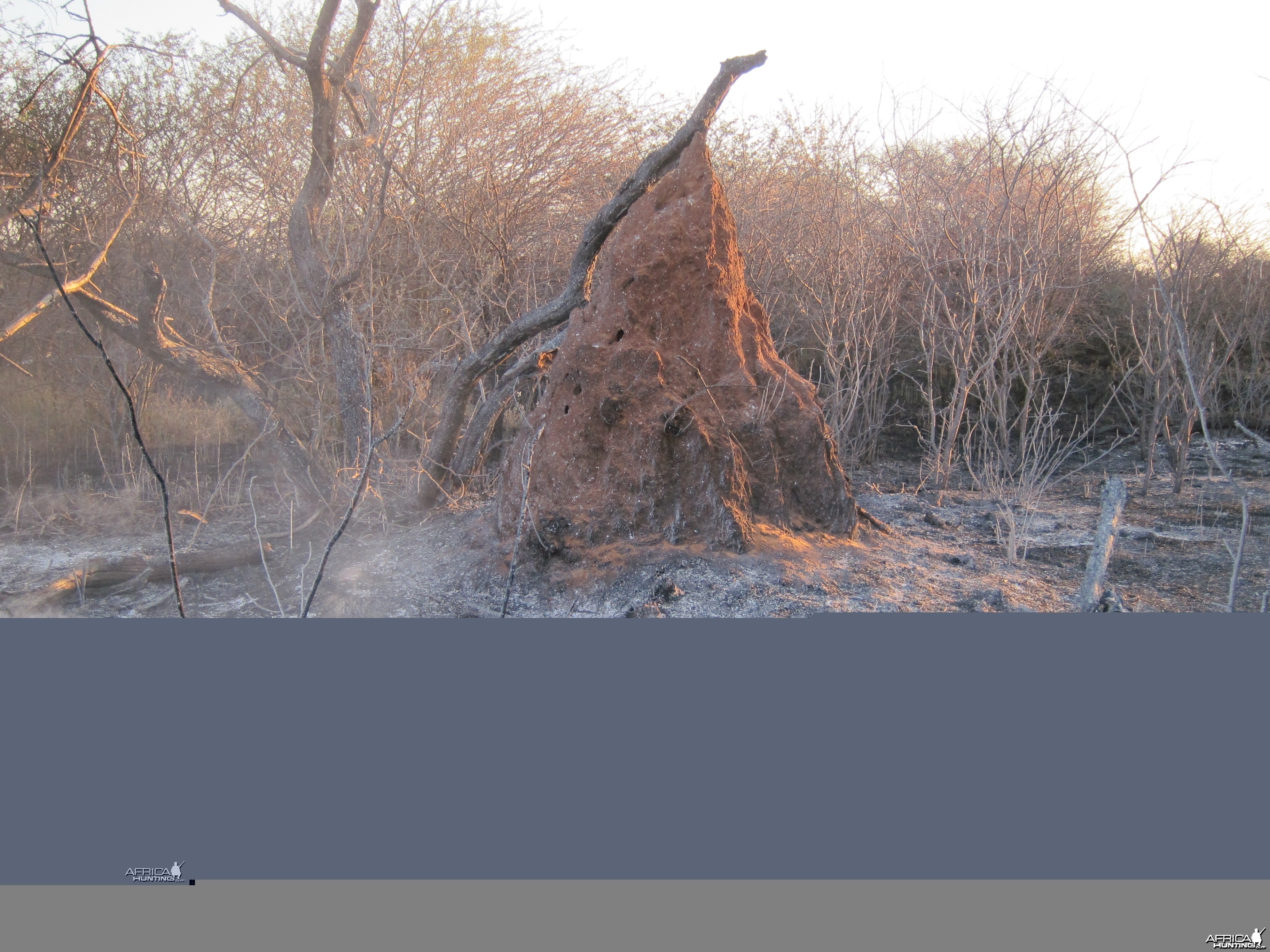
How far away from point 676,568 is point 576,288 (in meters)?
2.14

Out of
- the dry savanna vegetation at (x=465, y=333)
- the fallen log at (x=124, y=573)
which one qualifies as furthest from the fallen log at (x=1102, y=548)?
the fallen log at (x=124, y=573)

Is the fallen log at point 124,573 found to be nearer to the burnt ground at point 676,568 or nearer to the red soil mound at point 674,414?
the burnt ground at point 676,568

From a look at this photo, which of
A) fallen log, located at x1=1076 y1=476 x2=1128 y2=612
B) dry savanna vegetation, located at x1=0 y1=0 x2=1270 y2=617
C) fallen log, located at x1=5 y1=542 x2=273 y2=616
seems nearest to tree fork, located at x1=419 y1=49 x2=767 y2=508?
dry savanna vegetation, located at x1=0 y1=0 x2=1270 y2=617

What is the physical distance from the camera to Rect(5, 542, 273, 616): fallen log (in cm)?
415

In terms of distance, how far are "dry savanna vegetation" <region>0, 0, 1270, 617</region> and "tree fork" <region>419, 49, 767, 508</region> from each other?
0.10 ft

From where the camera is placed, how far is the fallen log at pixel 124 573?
4.15m

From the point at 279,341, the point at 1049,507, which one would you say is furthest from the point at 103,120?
the point at 1049,507

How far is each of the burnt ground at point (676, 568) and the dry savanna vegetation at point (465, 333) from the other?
0.02m

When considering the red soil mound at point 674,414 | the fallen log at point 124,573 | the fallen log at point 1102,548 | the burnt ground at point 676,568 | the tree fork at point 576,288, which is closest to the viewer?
the fallen log at point 1102,548

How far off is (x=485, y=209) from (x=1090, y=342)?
21.5ft

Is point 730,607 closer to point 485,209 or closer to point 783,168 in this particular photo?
point 485,209

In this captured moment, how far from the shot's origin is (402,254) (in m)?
6.94

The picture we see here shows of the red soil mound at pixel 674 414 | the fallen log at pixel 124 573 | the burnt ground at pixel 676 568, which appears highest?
the red soil mound at pixel 674 414

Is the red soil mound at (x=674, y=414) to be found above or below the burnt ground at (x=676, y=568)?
above
